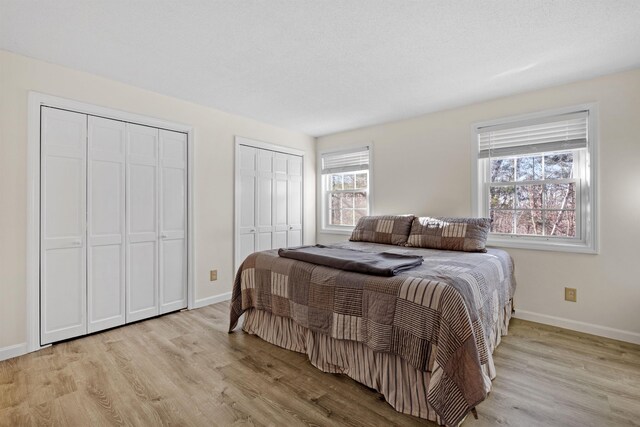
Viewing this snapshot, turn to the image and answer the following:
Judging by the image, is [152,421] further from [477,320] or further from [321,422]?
[477,320]

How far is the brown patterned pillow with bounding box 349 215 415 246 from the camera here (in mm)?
3285

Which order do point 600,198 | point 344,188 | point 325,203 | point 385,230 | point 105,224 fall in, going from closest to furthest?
point 600,198 → point 105,224 → point 385,230 → point 344,188 → point 325,203

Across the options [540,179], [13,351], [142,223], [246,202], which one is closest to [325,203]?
[246,202]

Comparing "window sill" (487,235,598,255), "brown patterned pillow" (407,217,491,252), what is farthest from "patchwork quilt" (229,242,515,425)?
"window sill" (487,235,598,255)

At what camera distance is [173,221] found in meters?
3.26

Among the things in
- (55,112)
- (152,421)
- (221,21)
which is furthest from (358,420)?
(55,112)

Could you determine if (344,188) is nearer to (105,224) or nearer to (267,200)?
(267,200)

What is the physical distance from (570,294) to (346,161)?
299cm

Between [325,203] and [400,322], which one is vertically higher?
[325,203]

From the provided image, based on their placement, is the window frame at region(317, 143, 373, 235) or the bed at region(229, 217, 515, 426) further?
the window frame at region(317, 143, 373, 235)

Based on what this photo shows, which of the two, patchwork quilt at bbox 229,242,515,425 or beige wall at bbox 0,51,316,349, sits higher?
beige wall at bbox 0,51,316,349

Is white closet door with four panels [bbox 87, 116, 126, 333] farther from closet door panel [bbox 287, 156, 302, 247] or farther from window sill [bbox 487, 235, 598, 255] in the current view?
window sill [bbox 487, 235, 598, 255]

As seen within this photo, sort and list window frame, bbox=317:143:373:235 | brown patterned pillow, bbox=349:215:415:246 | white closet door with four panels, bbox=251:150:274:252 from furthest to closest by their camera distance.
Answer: window frame, bbox=317:143:373:235 → white closet door with four panels, bbox=251:150:274:252 → brown patterned pillow, bbox=349:215:415:246

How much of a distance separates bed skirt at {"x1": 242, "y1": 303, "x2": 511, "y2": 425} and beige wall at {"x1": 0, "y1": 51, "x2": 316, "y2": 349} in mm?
1283
